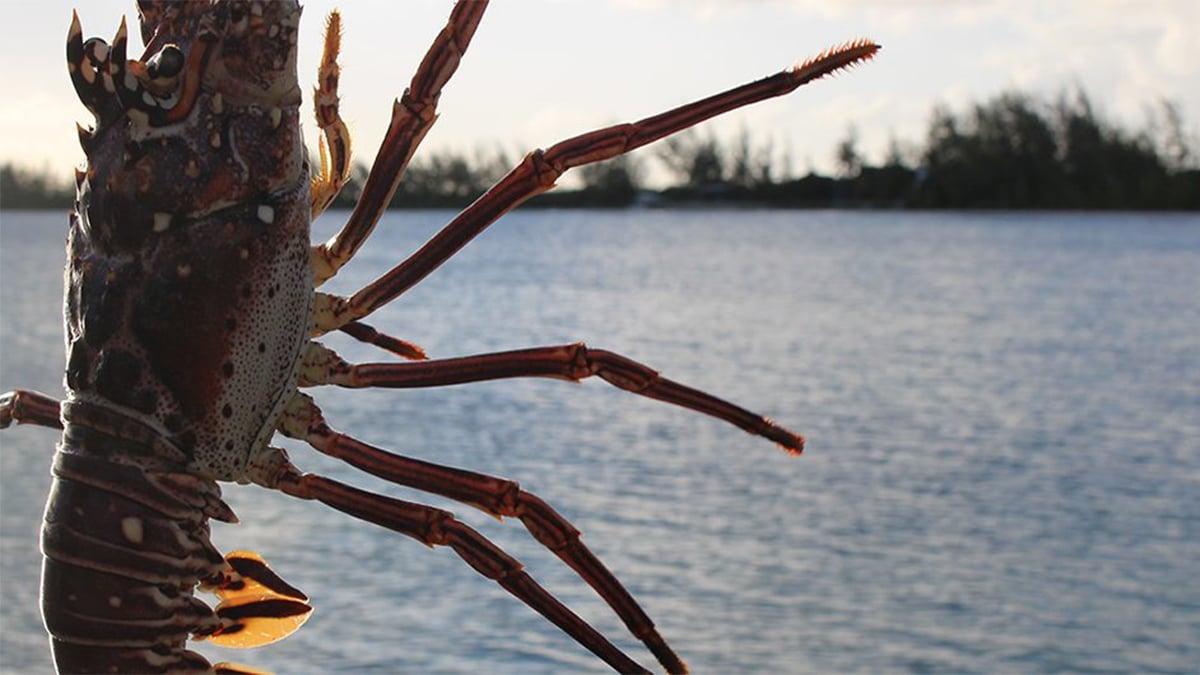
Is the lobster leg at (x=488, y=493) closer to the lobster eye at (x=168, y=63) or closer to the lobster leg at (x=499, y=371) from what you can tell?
the lobster leg at (x=499, y=371)

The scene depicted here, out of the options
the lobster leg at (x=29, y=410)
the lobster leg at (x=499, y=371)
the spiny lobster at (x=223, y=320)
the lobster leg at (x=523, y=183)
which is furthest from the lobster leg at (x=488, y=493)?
the lobster leg at (x=29, y=410)

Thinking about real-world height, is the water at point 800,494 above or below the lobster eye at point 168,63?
below

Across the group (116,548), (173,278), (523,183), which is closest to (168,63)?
(173,278)

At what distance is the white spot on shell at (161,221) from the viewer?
3.15 metres

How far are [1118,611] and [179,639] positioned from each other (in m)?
22.9

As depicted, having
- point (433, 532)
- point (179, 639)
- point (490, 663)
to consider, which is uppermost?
point (433, 532)

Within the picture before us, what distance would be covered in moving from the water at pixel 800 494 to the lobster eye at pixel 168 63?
18679 mm

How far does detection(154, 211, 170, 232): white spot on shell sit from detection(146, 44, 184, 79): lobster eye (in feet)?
0.90

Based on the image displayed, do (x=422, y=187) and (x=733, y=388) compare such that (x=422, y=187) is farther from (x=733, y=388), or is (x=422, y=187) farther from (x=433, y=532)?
(x=433, y=532)

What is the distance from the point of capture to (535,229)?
14038cm

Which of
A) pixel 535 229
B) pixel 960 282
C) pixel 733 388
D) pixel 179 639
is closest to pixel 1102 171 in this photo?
pixel 535 229

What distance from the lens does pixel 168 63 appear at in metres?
3.11

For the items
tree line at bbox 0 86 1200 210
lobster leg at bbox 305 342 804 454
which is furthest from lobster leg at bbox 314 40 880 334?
tree line at bbox 0 86 1200 210

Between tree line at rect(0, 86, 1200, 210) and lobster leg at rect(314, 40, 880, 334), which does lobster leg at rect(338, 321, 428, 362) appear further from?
tree line at rect(0, 86, 1200, 210)
